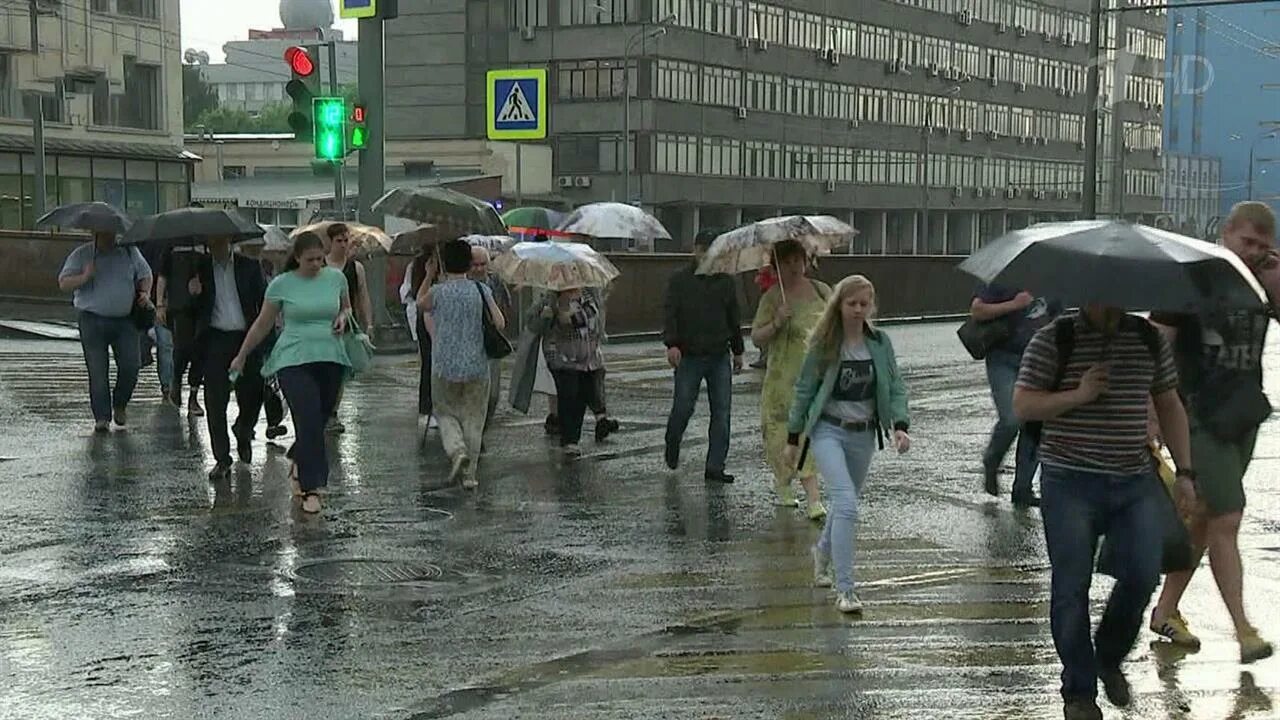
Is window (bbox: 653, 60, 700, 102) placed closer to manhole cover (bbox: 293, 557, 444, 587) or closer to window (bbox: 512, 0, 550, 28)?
window (bbox: 512, 0, 550, 28)

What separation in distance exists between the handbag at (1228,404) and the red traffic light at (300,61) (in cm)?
1733

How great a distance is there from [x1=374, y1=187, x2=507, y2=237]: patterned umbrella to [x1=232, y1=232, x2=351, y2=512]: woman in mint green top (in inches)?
159

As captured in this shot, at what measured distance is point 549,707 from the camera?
710 cm

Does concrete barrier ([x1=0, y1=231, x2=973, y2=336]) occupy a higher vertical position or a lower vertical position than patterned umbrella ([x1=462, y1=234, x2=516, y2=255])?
lower

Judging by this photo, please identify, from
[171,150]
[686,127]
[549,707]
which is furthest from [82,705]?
[686,127]

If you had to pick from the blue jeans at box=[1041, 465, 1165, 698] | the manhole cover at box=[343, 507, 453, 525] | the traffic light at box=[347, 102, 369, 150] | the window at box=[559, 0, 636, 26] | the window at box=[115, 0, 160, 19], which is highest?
the window at box=[559, 0, 636, 26]

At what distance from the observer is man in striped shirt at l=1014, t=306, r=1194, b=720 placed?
22.0ft

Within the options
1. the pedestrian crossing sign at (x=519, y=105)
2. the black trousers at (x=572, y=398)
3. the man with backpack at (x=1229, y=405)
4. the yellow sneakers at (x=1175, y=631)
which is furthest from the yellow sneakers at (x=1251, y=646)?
the pedestrian crossing sign at (x=519, y=105)

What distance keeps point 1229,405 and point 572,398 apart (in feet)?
27.1

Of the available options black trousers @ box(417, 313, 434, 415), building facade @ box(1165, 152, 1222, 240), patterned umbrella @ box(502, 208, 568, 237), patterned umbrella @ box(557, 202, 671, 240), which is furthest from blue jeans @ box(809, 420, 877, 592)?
building facade @ box(1165, 152, 1222, 240)

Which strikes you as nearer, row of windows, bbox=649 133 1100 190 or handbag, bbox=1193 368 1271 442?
handbag, bbox=1193 368 1271 442

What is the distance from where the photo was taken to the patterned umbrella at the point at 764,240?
12.0 m

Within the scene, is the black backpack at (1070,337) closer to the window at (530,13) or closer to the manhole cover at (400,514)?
the manhole cover at (400,514)

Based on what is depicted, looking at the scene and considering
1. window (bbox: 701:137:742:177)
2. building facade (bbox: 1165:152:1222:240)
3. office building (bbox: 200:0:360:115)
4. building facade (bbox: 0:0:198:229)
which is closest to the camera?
building facade (bbox: 0:0:198:229)
